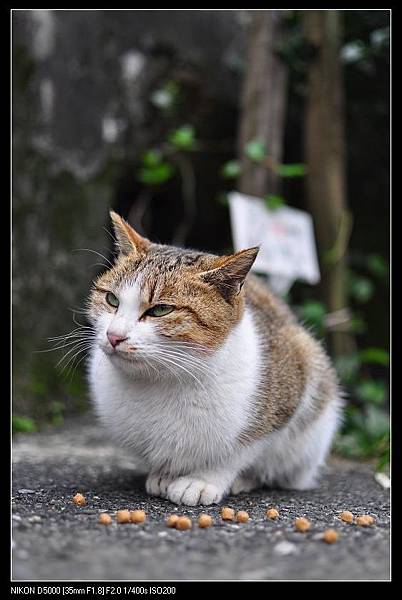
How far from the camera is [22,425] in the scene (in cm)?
435

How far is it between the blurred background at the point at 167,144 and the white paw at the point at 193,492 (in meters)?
2.00

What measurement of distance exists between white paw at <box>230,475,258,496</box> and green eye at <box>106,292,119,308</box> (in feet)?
3.23

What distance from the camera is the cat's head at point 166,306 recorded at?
7.79ft

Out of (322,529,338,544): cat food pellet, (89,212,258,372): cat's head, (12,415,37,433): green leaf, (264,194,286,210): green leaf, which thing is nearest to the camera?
(322,529,338,544): cat food pellet

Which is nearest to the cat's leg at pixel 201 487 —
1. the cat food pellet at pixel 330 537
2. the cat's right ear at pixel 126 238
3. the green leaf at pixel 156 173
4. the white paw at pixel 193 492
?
the white paw at pixel 193 492

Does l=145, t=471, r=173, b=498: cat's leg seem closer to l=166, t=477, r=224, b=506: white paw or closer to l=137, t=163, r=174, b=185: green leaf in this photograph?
l=166, t=477, r=224, b=506: white paw

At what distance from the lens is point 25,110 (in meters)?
4.64

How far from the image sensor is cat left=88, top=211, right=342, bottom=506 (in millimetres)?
2439

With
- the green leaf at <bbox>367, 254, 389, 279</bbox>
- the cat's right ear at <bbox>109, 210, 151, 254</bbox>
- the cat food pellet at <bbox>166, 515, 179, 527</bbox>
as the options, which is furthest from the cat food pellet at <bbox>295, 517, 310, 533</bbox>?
the green leaf at <bbox>367, 254, 389, 279</bbox>

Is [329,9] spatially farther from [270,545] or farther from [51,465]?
[270,545]

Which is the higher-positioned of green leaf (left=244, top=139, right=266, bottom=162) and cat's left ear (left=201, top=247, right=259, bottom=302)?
green leaf (left=244, top=139, right=266, bottom=162)

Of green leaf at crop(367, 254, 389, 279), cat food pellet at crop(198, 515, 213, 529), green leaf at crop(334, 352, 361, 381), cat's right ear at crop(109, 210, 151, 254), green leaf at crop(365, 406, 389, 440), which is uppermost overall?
cat's right ear at crop(109, 210, 151, 254)

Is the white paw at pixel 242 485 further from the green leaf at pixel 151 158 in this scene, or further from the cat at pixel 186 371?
the green leaf at pixel 151 158

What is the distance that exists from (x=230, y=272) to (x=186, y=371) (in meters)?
0.42
